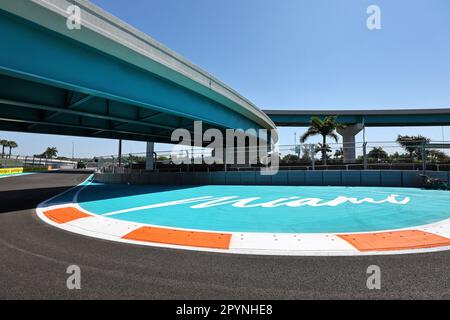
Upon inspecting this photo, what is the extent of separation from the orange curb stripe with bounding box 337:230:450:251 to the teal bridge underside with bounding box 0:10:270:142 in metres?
9.65

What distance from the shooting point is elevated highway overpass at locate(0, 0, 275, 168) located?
21.7 ft

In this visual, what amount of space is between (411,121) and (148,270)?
5206 cm

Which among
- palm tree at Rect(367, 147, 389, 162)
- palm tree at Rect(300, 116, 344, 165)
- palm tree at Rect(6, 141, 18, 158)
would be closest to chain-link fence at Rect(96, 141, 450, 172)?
palm tree at Rect(367, 147, 389, 162)

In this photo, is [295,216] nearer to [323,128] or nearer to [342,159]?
[342,159]

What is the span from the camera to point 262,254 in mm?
3736

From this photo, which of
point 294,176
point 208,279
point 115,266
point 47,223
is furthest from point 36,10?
point 294,176

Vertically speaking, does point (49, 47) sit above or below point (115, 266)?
above

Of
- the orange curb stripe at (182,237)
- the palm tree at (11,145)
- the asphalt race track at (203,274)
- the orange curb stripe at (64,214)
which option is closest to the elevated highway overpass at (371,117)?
the orange curb stripe at (64,214)

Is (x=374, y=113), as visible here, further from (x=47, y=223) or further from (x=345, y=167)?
(x=47, y=223)

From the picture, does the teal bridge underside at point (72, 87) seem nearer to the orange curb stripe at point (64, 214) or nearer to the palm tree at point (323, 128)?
the orange curb stripe at point (64, 214)

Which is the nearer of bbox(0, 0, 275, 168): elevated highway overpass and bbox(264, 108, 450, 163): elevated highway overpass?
bbox(0, 0, 275, 168): elevated highway overpass

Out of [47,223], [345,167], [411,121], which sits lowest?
[47,223]

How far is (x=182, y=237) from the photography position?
470cm

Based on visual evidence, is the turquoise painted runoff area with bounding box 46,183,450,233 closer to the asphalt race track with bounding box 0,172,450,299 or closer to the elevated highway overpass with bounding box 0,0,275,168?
the asphalt race track with bounding box 0,172,450,299
